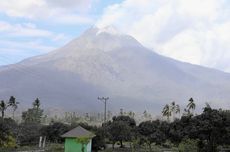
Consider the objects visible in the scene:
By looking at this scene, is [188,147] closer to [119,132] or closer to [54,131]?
[119,132]

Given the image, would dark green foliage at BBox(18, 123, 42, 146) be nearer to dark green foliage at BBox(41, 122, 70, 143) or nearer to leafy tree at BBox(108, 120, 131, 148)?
dark green foliage at BBox(41, 122, 70, 143)

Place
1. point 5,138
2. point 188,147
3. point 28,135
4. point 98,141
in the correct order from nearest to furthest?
point 188,147
point 5,138
point 98,141
point 28,135

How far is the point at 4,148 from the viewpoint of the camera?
59.0 m

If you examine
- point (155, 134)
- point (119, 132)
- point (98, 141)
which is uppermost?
point (119, 132)

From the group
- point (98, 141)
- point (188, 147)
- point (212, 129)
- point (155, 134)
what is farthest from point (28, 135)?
point (188, 147)

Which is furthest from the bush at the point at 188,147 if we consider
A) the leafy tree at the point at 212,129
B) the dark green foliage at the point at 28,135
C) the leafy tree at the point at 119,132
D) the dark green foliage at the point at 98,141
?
the dark green foliage at the point at 28,135

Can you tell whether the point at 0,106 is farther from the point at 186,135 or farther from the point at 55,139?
the point at 186,135

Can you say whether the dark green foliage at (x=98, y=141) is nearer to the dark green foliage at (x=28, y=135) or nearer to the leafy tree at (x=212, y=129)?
the leafy tree at (x=212, y=129)

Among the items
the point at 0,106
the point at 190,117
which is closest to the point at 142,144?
the point at 190,117

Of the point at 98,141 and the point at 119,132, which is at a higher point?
the point at 119,132

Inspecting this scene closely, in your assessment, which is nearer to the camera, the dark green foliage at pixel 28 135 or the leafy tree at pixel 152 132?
the leafy tree at pixel 152 132

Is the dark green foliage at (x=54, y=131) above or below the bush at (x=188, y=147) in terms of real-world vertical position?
above

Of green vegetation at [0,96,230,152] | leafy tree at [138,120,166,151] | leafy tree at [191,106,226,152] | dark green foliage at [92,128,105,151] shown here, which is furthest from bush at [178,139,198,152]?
leafy tree at [138,120,166,151]

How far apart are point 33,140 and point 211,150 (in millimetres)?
36425
